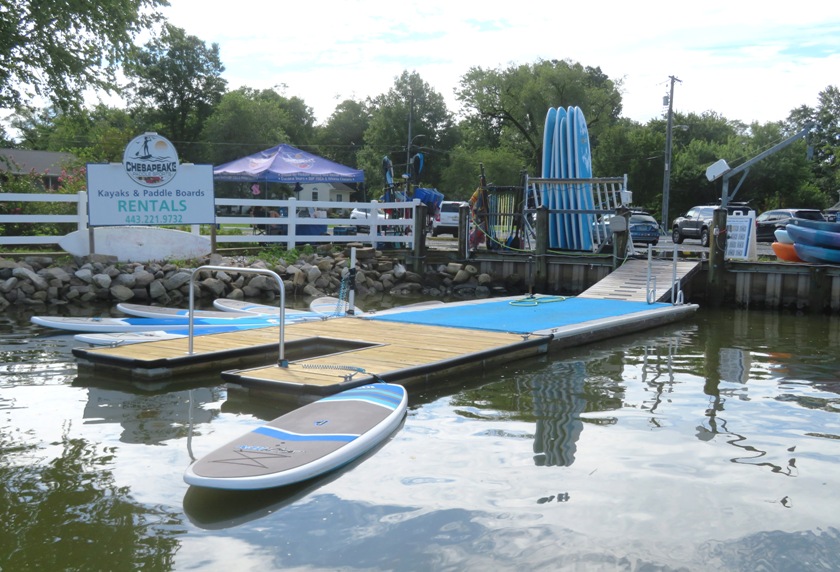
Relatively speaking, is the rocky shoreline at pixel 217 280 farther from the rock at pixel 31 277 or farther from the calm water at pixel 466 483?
the calm water at pixel 466 483

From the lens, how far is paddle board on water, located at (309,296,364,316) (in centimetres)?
1216

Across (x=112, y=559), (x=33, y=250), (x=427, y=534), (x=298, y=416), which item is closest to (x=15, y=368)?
(x=298, y=416)

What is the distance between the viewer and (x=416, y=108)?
74375 mm

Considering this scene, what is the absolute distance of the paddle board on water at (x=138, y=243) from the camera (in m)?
16.4

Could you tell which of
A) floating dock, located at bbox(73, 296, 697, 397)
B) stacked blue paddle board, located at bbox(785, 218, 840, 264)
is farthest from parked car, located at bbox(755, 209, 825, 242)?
floating dock, located at bbox(73, 296, 697, 397)

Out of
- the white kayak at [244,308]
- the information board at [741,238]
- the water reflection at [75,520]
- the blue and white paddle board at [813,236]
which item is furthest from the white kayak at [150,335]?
the blue and white paddle board at [813,236]

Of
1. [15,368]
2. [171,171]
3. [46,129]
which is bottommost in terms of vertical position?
[15,368]

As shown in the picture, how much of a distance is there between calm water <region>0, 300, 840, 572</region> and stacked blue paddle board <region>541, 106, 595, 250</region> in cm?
995

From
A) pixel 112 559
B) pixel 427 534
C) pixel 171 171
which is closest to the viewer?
pixel 112 559

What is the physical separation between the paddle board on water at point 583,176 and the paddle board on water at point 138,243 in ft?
26.9

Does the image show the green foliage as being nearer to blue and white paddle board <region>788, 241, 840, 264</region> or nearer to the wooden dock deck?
blue and white paddle board <region>788, 241, 840, 264</region>

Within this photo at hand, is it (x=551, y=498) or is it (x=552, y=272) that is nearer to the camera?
(x=551, y=498)

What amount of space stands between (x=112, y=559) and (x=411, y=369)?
413 cm

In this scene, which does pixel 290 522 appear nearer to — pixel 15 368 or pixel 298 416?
pixel 298 416
